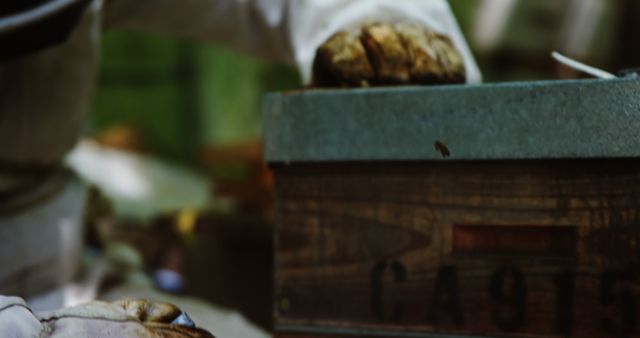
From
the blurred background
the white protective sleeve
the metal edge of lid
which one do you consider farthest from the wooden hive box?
the blurred background

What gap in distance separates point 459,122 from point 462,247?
0.16m

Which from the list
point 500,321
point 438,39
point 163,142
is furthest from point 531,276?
point 163,142

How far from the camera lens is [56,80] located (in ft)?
4.63

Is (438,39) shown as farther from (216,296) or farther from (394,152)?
(216,296)

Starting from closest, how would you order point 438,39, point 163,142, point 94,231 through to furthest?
point 438,39
point 94,231
point 163,142

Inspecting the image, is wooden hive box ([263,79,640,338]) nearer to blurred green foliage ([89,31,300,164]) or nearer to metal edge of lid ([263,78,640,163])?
metal edge of lid ([263,78,640,163])

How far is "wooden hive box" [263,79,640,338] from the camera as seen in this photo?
92 centimetres

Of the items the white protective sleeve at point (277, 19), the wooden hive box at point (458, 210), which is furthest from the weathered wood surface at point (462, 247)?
the white protective sleeve at point (277, 19)

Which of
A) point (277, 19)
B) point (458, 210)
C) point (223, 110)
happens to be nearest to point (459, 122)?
point (458, 210)

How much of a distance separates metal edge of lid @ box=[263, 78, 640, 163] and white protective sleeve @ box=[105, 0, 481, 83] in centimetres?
23

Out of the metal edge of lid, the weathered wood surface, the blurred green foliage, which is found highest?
the metal edge of lid

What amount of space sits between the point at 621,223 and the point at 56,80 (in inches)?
40.1

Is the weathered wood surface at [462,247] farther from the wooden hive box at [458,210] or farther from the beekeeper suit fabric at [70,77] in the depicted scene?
the beekeeper suit fabric at [70,77]

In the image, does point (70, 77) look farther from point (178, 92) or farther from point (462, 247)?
point (178, 92)
